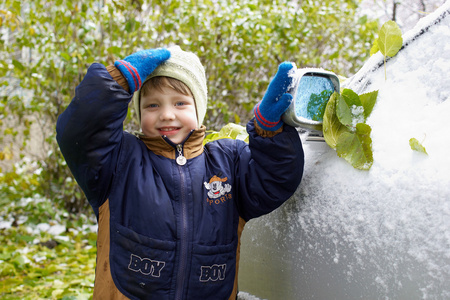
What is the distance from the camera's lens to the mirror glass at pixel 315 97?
134 cm

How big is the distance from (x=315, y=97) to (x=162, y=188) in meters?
0.60

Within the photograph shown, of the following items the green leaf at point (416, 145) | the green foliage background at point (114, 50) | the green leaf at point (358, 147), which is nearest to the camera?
the green leaf at point (416, 145)

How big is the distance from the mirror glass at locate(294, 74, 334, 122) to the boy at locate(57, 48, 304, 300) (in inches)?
3.3

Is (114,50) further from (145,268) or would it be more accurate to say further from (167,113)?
(145,268)

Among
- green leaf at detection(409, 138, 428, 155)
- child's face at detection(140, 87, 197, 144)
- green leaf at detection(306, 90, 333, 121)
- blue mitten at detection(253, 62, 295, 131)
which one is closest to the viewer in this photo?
green leaf at detection(409, 138, 428, 155)

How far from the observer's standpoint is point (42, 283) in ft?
11.1

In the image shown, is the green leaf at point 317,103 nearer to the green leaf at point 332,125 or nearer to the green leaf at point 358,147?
the green leaf at point 332,125

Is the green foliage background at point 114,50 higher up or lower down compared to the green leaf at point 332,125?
lower down

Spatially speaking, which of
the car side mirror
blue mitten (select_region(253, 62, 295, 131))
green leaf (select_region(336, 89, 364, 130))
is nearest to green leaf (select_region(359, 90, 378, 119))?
green leaf (select_region(336, 89, 364, 130))

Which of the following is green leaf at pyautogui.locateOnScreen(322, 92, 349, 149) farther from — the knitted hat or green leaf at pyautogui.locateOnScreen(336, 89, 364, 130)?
the knitted hat

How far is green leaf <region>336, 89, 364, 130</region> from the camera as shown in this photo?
127cm

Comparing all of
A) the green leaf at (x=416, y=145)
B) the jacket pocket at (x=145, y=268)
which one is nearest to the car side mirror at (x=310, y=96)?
the green leaf at (x=416, y=145)

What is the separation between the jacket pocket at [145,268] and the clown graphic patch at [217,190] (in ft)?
0.71

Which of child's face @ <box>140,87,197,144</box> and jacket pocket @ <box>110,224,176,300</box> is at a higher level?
child's face @ <box>140,87,197,144</box>
